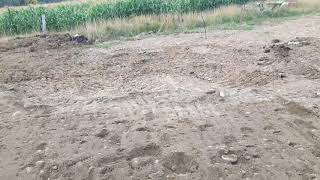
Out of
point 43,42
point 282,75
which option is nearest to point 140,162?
point 282,75

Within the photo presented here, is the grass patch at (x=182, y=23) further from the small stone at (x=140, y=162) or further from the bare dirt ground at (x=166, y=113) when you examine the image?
the small stone at (x=140, y=162)

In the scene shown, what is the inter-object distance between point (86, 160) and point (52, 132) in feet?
3.65

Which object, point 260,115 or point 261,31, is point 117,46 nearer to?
point 261,31

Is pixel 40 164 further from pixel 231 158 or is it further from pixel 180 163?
pixel 231 158

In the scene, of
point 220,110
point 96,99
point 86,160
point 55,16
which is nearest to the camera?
point 86,160

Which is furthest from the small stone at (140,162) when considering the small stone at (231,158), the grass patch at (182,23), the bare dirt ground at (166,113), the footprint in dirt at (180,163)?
the grass patch at (182,23)

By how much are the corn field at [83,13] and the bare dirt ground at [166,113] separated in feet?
20.9

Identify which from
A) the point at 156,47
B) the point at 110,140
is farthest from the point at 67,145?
the point at 156,47

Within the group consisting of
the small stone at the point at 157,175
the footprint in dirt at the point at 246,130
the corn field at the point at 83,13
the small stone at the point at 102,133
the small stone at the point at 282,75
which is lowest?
the small stone at the point at 157,175

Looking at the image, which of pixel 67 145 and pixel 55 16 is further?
pixel 55 16

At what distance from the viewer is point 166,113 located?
20.8 feet

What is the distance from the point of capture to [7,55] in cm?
1172

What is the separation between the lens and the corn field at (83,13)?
56.4ft

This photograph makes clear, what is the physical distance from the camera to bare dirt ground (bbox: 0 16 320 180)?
4.74 meters
